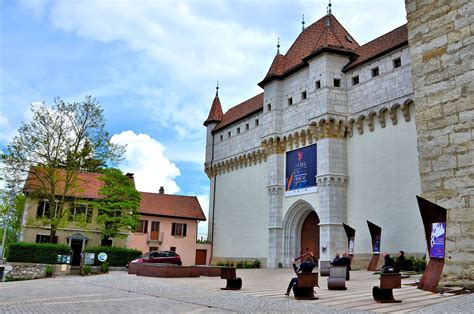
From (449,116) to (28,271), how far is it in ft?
96.4

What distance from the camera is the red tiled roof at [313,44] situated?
2997 centimetres

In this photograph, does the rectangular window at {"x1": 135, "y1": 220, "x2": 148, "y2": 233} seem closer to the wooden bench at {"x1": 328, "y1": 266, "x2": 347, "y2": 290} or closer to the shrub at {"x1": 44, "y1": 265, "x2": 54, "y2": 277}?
the shrub at {"x1": 44, "y1": 265, "x2": 54, "y2": 277}

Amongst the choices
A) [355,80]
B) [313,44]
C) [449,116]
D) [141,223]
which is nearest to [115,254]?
[141,223]

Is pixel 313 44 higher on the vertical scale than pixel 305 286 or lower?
higher

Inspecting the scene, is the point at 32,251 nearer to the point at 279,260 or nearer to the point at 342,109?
the point at 279,260

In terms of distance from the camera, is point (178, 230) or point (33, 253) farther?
point (178, 230)

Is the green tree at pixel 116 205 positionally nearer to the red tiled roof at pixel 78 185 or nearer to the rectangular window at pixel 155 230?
the red tiled roof at pixel 78 185

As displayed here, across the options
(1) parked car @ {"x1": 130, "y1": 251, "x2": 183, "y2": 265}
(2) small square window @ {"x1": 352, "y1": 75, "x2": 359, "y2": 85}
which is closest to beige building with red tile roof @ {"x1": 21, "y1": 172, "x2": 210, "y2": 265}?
(1) parked car @ {"x1": 130, "y1": 251, "x2": 183, "y2": 265}

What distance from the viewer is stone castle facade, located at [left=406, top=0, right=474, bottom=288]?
10859 millimetres

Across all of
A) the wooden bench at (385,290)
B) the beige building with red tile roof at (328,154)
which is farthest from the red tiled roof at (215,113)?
the wooden bench at (385,290)

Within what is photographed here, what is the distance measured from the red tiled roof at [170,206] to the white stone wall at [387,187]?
2253cm

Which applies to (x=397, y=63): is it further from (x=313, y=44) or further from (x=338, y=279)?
(x=338, y=279)

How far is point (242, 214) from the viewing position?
125ft

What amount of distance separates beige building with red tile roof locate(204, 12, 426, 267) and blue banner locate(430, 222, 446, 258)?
12145 millimetres
